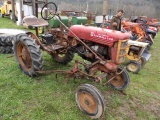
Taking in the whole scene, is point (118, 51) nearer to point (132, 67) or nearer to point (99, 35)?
point (99, 35)

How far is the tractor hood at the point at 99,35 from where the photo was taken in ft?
9.25

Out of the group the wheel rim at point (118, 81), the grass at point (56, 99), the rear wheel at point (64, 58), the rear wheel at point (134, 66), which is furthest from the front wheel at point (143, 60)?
the rear wheel at point (64, 58)

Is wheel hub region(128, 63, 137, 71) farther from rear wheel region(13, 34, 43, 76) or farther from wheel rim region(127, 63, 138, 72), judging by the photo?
rear wheel region(13, 34, 43, 76)

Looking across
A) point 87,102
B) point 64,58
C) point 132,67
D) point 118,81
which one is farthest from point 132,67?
point 87,102

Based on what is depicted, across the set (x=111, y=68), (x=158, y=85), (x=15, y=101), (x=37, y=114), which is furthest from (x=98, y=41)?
(x=158, y=85)

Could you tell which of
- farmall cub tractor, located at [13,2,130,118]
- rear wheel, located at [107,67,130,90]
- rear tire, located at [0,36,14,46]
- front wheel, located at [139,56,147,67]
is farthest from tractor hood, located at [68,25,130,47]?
front wheel, located at [139,56,147,67]

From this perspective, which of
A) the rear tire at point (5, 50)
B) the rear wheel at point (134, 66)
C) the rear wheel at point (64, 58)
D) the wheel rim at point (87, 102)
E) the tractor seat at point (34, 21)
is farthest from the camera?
the rear tire at point (5, 50)

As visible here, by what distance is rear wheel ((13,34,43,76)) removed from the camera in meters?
3.38

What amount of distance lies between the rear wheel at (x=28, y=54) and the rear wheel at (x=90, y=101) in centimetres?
113

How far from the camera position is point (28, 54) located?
3742mm

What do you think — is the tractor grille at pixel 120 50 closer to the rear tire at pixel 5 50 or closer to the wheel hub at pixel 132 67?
the wheel hub at pixel 132 67

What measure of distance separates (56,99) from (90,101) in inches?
28.3

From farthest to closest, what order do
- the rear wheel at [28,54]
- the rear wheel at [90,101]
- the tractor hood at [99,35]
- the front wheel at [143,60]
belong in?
the front wheel at [143,60] < the rear wheel at [28,54] < the tractor hood at [99,35] < the rear wheel at [90,101]

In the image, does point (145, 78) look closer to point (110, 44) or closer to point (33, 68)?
point (110, 44)
